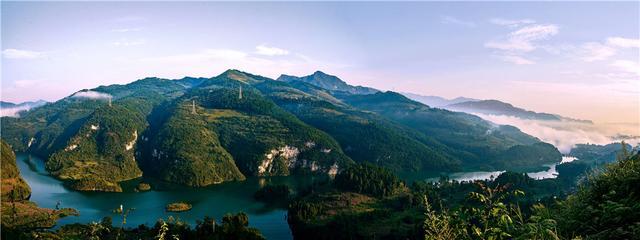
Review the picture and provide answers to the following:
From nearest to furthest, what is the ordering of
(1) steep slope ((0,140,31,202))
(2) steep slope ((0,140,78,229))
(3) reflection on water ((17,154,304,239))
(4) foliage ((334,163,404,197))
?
(2) steep slope ((0,140,78,229))
(3) reflection on water ((17,154,304,239))
(1) steep slope ((0,140,31,202))
(4) foliage ((334,163,404,197))

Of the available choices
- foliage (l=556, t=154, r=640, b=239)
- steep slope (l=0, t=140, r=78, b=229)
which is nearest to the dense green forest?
foliage (l=556, t=154, r=640, b=239)

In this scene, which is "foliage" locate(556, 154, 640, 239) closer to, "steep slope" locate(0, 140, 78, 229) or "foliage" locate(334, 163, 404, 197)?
"steep slope" locate(0, 140, 78, 229)

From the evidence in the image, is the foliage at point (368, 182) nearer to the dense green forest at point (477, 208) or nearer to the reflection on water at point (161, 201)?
the dense green forest at point (477, 208)

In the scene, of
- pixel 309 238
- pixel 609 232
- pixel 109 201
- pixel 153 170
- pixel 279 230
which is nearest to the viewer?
pixel 609 232

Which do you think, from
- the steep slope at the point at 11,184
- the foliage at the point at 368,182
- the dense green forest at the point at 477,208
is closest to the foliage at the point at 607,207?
the dense green forest at the point at 477,208

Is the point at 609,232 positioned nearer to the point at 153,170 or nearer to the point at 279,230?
the point at 279,230

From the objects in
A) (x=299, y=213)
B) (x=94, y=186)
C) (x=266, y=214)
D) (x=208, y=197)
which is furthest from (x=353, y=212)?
(x=94, y=186)

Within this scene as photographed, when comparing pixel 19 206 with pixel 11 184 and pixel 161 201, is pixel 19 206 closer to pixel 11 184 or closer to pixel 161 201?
pixel 11 184

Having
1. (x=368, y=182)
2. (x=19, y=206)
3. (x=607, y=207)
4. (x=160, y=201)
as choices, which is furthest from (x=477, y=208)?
(x=160, y=201)
